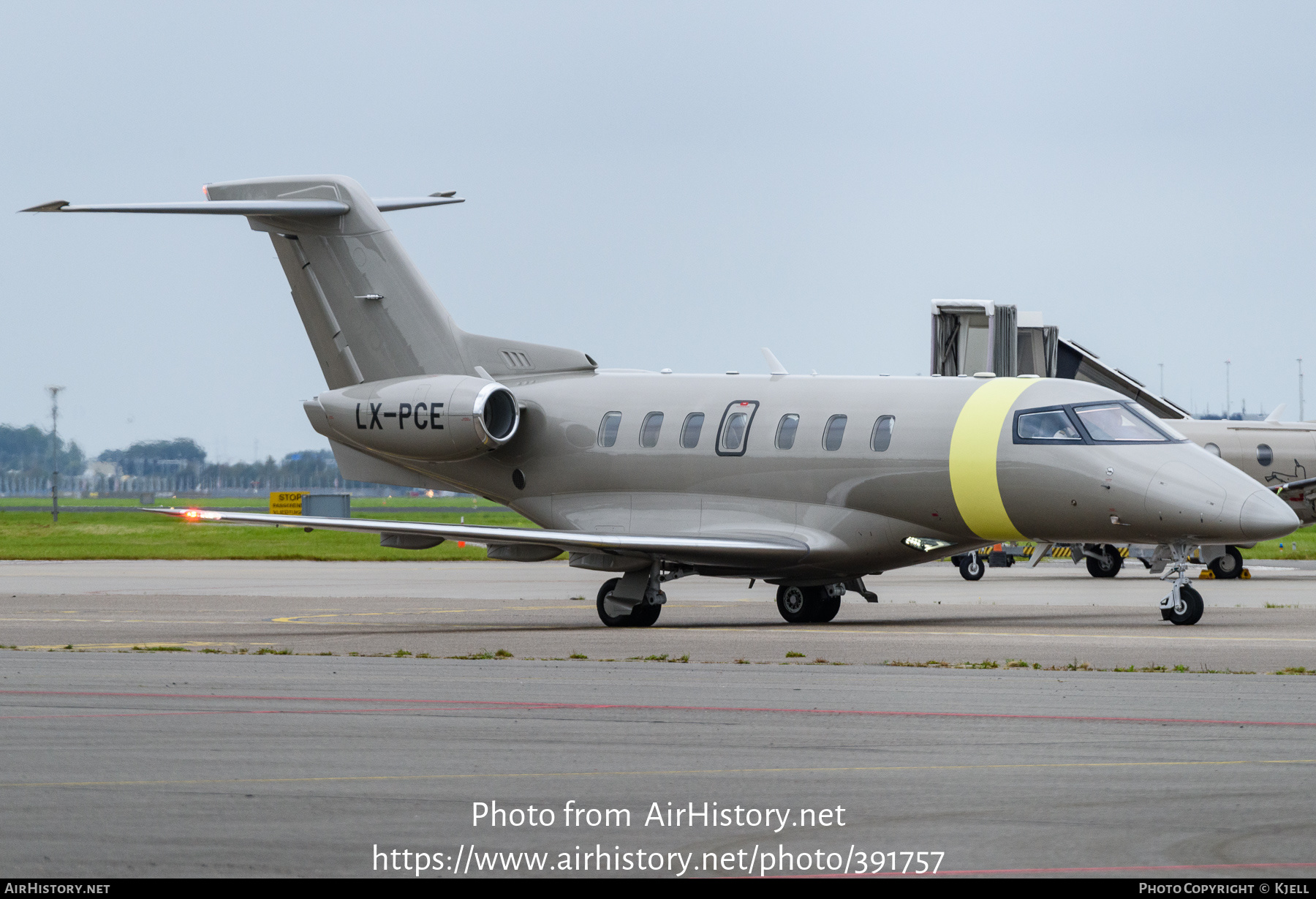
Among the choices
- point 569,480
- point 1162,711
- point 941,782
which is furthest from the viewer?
point 569,480

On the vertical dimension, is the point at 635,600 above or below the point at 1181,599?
below

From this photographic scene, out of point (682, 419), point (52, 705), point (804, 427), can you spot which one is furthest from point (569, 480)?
point (52, 705)

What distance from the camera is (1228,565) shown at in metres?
37.5

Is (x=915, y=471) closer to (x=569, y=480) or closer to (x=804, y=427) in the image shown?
(x=804, y=427)

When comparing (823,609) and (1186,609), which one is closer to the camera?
(1186,609)

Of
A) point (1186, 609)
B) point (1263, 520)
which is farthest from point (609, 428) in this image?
point (1263, 520)

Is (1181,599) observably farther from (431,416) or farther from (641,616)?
(431,416)

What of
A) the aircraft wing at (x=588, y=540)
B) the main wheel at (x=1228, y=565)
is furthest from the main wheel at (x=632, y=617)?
the main wheel at (x=1228, y=565)

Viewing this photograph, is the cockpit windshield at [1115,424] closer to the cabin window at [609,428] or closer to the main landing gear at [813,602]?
the main landing gear at [813,602]

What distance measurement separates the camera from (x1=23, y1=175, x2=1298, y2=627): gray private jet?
2178 centimetres

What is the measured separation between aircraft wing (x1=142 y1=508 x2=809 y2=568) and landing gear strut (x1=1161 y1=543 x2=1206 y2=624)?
482 cm

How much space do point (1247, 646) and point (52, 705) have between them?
12253mm

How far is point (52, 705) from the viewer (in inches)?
496

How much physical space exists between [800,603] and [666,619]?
84.0 inches
